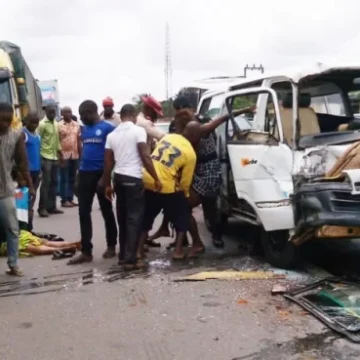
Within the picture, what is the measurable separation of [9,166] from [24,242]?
169 centimetres

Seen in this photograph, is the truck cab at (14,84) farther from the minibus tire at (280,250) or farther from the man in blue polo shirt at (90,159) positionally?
the minibus tire at (280,250)

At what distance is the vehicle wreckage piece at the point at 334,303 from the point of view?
16.4ft

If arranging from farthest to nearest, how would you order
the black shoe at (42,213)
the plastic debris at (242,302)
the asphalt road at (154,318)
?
1. the black shoe at (42,213)
2. the plastic debris at (242,302)
3. the asphalt road at (154,318)

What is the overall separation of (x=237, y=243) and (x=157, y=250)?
105 centimetres

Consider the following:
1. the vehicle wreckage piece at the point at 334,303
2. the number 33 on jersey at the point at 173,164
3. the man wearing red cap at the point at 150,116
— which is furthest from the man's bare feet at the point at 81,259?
the vehicle wreckage piece at the point at 334,303

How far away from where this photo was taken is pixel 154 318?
529 cm

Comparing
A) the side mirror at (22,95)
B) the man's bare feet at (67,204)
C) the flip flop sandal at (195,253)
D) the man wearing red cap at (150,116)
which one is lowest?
the man's bare feet at (67,204)

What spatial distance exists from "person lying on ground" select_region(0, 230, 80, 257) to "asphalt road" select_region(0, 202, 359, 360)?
0.45m

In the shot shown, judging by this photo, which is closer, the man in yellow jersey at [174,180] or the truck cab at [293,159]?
the truck cab at [293,159]

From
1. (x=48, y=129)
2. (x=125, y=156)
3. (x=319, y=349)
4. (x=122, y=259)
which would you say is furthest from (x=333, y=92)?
(x=48, y=129)

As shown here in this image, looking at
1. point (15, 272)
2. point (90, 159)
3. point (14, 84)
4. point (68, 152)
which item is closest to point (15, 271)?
point (15, 272)

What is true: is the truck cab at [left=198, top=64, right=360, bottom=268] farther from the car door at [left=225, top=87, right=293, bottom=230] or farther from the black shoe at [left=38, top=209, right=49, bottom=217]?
the black shoe at [left=38, top=209, right=49, bottom=217]

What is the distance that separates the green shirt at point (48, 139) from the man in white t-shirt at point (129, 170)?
4.49m

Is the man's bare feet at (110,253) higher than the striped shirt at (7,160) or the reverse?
the reverse
